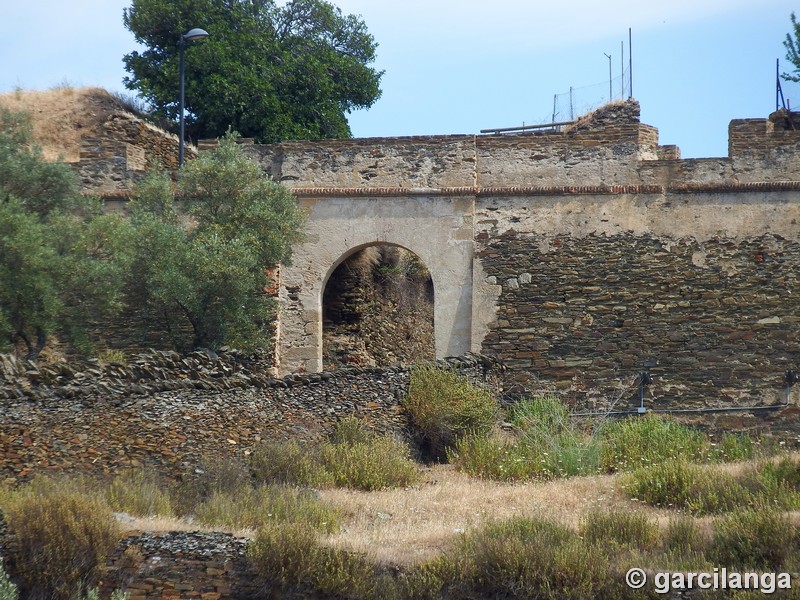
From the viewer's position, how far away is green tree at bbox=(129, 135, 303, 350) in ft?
60.4

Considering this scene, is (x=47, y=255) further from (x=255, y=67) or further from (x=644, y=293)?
(x=255, y=67)

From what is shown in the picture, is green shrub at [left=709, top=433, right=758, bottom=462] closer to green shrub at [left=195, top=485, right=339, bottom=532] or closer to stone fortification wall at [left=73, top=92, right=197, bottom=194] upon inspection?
green shrub at [left=195, top=485, right=339, bottom=532]

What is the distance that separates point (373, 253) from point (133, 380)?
Result: 28.6 ft

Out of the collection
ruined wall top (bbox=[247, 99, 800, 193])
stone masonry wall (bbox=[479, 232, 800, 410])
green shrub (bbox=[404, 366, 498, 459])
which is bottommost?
green shrub (bbox=[404, 366, 498, 459])

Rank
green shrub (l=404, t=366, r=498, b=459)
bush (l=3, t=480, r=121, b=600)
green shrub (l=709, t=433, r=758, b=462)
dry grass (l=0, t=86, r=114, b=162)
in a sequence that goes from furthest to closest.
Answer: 1. dry grass (l=0, t=86, r=114, b=162)
2. green shrub (l=404, t=366, r=498, b=459)
3. green shrub (l=709, t=433, r=758, b=462)
4. bush (l=3, t=480, r=121, b=600)

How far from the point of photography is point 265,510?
14.4 metres

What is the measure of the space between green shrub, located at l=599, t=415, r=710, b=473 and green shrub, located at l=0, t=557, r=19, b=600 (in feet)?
28.3

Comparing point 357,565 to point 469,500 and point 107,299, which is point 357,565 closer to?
point 469,500

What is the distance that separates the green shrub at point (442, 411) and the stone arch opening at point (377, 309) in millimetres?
2783

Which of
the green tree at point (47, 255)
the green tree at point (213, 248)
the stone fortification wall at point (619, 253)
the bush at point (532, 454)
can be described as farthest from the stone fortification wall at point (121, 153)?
the bush at point (532, 454)

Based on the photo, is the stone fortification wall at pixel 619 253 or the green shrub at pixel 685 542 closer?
the green shrub at pixel 685 542

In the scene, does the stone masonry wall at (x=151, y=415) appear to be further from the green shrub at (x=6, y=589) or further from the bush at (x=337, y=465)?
the green shrub at (x=6, y=589)

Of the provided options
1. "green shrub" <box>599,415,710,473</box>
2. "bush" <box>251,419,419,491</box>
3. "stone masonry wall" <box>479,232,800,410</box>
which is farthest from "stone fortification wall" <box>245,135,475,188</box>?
"bush" <box>251,419,419,491</box>

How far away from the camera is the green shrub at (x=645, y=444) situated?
17.5m
